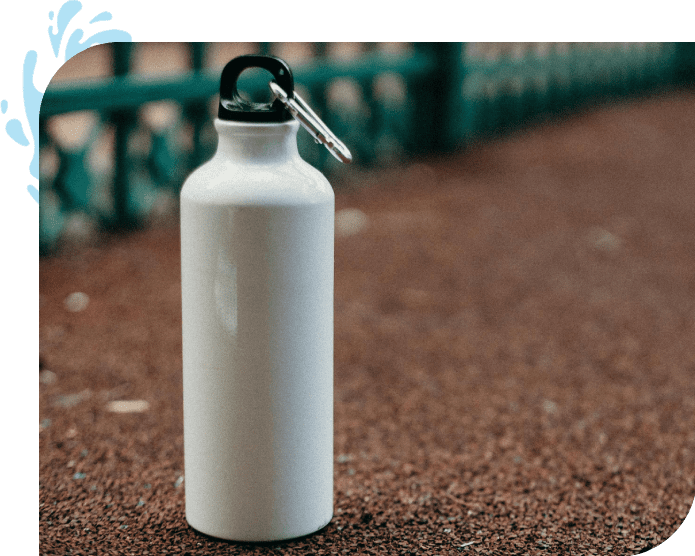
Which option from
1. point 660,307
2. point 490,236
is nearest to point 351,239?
point 490,236

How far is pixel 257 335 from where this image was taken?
178 cm

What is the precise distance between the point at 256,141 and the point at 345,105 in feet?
14.3

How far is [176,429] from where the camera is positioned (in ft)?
8.48

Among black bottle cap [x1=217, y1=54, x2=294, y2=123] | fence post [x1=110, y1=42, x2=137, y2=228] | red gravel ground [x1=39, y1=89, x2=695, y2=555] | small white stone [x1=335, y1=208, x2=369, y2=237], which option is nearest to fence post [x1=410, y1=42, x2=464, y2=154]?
red gravel ground [x1=39, y1=89, x2=695, y2=555]

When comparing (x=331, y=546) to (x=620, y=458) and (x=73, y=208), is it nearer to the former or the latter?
(x=620, y=458)

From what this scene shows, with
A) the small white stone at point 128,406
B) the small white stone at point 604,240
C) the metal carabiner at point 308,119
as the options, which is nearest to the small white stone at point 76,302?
the small white stone at point 128,406

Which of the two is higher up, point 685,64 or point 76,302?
point 685,64

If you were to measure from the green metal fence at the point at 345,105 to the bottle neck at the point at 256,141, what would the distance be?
243 cm

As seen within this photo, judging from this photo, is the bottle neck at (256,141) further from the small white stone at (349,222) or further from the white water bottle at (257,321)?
the small white stone at (349,222)

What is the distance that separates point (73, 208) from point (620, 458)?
2922 mm

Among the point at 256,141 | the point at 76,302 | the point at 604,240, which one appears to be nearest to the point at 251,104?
the point at 256,141

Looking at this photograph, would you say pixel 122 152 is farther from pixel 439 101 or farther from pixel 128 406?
pixel 439 101

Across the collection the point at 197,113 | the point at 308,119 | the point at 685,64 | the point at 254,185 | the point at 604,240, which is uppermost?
the point at 308,119

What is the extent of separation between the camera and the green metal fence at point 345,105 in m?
4.23
